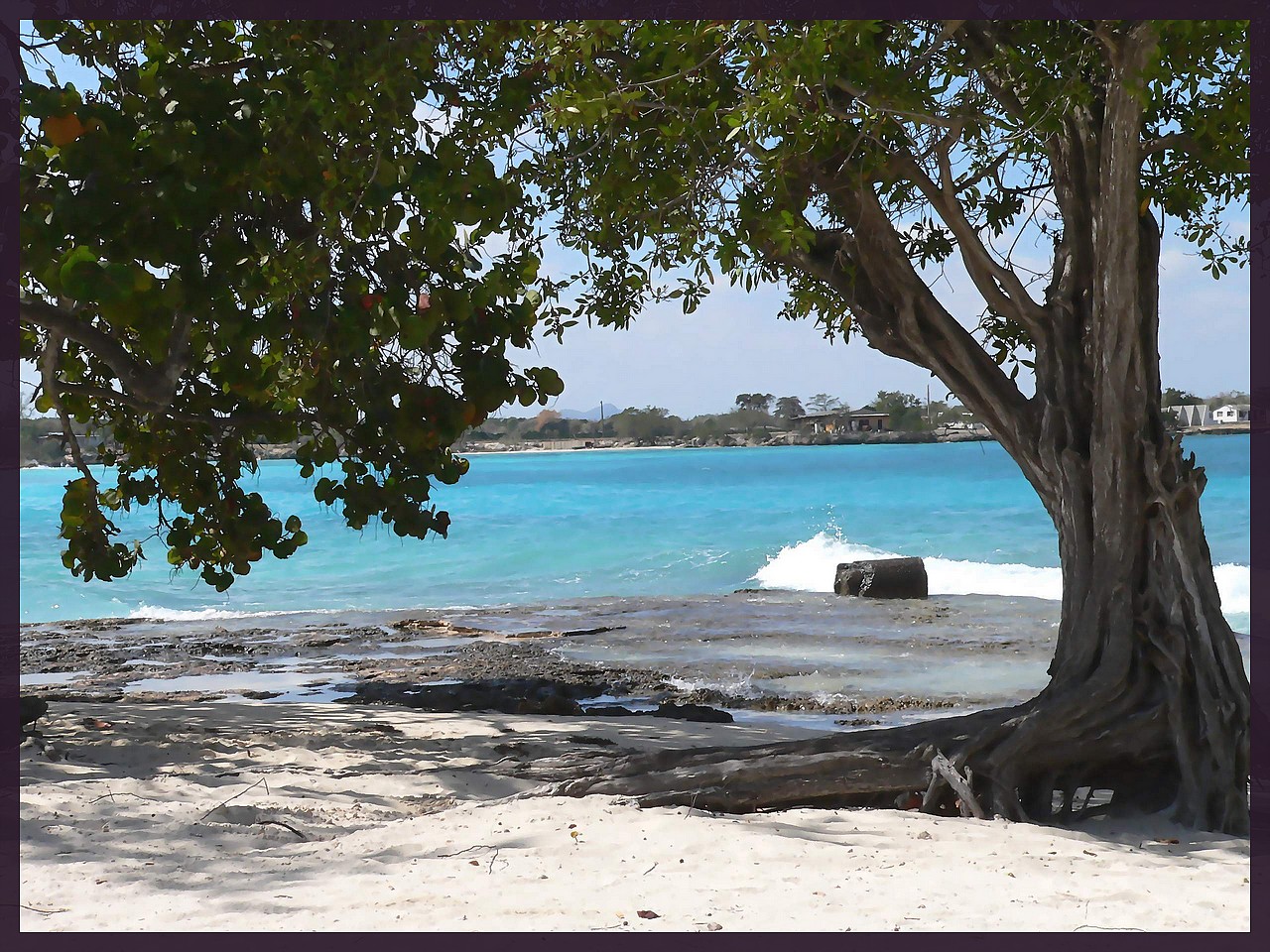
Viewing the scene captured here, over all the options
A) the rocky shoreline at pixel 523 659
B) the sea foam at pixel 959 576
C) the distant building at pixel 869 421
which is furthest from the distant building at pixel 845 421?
the rocky shoreline at pixel 523 659

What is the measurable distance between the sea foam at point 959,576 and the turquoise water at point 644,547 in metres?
0.09

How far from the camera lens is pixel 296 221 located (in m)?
5.92

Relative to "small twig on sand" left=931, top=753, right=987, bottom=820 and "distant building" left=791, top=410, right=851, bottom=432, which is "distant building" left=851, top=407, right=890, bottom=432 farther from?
"small twig on sand" left=931, top=753, right=987, bottom=820

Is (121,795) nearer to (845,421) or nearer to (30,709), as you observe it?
(30,709)

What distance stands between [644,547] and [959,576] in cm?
1405

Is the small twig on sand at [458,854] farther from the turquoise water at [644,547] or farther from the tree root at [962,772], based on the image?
the turquoise water at [644,547]

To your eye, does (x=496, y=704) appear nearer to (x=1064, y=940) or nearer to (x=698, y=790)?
(x=698, y=790)

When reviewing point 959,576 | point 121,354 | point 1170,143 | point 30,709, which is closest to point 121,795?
point 30,709

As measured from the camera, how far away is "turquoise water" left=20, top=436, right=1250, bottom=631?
2692cm

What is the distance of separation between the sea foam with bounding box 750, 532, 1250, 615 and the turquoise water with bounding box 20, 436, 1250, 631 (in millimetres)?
89

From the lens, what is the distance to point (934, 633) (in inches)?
583

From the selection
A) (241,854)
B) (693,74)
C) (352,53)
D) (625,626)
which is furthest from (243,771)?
(625,626)

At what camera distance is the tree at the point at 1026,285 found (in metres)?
5.51

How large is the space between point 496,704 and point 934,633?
273 inches
